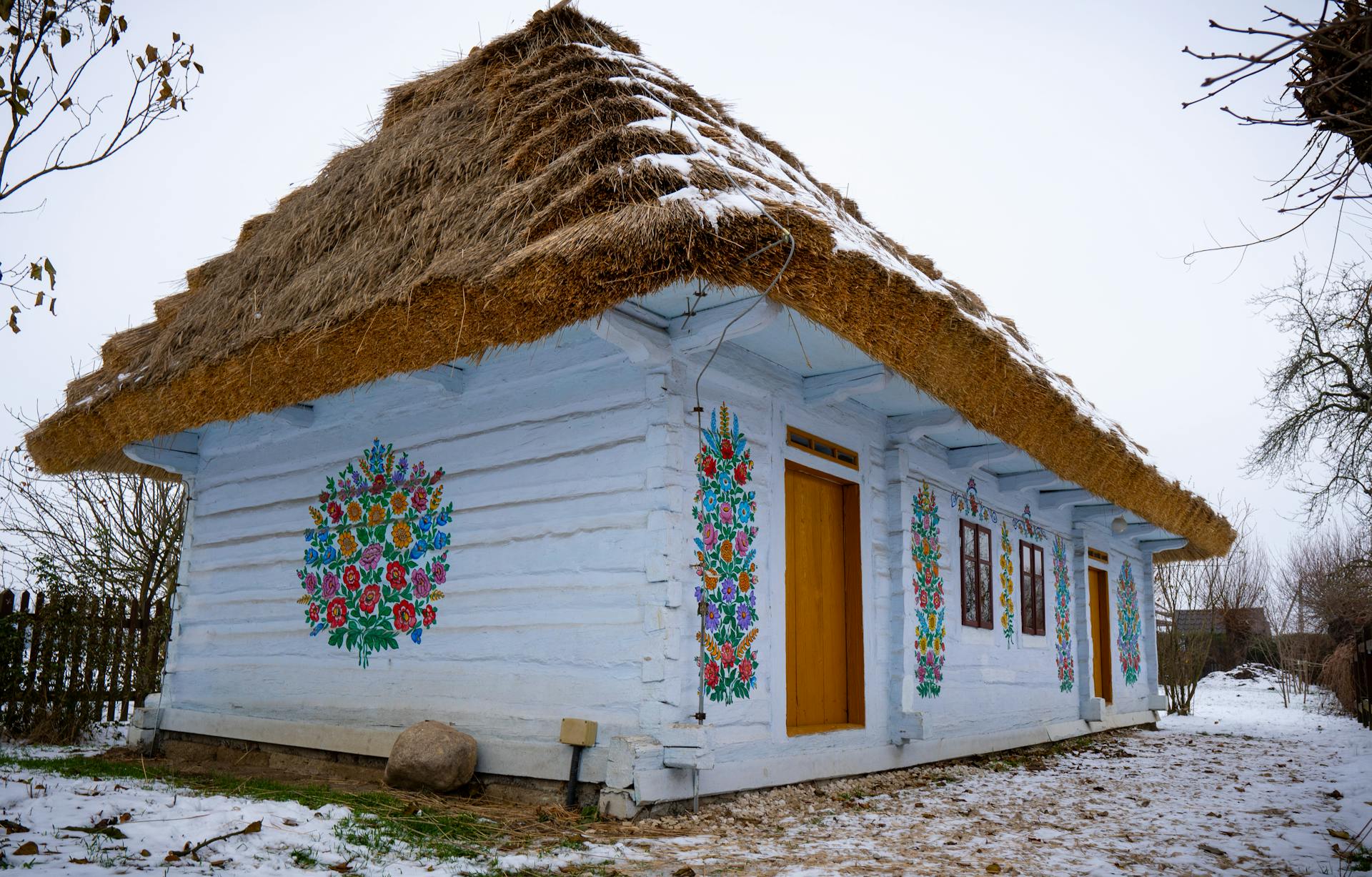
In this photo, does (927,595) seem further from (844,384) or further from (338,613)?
(338,613)

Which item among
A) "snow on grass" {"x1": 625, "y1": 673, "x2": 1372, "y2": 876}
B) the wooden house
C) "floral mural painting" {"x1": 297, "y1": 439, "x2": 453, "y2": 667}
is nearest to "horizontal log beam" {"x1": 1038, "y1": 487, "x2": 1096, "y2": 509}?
the wooden house

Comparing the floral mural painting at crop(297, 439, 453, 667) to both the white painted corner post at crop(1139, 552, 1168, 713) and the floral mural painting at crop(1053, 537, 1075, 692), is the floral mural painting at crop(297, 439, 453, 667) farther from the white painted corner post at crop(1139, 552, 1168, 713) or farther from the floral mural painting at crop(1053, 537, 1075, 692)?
the white painted corner post at crop(1139, 552, 1168, 713)

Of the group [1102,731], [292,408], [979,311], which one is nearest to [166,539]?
[292,408]

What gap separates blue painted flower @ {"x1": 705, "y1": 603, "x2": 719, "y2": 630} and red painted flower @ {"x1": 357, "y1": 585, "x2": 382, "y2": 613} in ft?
7.49

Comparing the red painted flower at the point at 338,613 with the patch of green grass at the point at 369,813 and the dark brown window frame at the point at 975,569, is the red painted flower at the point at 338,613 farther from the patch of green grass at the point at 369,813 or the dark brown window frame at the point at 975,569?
the dark brown window frame at the point at 975,569

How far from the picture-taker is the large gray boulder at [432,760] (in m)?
5.00

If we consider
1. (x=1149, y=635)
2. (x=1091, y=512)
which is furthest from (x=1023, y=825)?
(x=1149, y=635)

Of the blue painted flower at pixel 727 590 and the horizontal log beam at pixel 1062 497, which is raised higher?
the horizontal log beam at pixel 1062 497

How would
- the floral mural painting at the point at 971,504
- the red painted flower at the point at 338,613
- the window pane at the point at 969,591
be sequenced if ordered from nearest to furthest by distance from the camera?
1. the red painted flower at the point at 338,613
2. the window pane at the point at 969,591
3. the floral mural painting at the point at 971,504

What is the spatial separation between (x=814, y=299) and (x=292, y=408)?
4.09m

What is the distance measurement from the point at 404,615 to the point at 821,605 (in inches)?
100

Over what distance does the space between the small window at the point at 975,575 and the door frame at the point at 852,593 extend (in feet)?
5.43

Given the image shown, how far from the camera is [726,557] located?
525cm

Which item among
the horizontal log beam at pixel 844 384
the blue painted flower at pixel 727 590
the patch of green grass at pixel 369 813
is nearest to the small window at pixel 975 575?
the horizontal log beam at pixel 844 384
